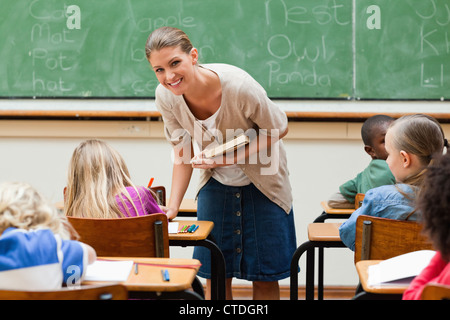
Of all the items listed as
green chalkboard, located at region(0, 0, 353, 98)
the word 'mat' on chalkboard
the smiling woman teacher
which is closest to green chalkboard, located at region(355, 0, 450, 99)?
the word 'mat' on chalkboard

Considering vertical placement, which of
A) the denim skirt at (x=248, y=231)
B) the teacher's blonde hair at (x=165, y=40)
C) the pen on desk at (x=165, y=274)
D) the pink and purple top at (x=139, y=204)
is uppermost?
the teacher's blonde hair at (x=165, y=40)

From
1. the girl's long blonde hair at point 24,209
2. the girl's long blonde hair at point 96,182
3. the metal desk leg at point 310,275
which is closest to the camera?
the girl's long blonde hair at point 24,209

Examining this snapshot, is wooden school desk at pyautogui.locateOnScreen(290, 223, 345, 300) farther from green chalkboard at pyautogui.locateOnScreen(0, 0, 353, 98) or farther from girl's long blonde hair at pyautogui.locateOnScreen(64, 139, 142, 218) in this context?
green chalkboard at pyautogui.locateOnScreen(0, 0, 353, 98)

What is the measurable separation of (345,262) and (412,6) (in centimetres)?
172

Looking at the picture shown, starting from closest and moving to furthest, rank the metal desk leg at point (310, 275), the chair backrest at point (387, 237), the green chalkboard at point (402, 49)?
1. the chair backrest at point (387, 237)
2. the metal desk leg at point (310, 275)
3. the green chalkboard at point (402, 49)

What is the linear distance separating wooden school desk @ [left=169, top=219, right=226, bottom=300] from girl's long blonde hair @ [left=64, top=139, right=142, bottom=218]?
24 centimetres

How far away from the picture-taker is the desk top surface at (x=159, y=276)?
1.47 m

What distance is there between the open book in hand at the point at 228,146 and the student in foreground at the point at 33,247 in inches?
34.7

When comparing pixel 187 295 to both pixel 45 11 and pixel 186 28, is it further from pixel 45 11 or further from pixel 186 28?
pixel 45 11

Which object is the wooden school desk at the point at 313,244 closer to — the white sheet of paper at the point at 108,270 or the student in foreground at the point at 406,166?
the student in foreground at the point at 406,166

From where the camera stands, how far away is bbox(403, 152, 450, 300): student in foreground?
1244 mm

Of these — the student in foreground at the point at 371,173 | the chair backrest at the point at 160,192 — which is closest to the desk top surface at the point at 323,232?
the student in foreground at the point at 371,173

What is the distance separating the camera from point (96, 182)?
2080 millimetres

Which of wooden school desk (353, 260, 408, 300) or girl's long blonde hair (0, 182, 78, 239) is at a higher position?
girl's long blonde hair (0, 182, 78, 239)
